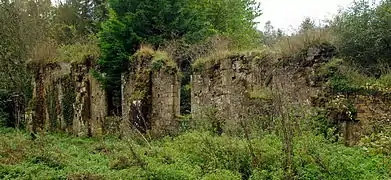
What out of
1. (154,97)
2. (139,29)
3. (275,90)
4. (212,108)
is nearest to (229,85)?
(212,108)

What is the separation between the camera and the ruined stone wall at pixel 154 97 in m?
16.2

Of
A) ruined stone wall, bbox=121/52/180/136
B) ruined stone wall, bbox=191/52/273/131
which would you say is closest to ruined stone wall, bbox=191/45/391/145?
ruined stone wall, bbox=191/52/273/131

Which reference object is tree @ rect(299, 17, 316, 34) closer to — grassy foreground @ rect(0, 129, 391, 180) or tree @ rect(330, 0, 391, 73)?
tree @ rect(330, 0, 391, 73)

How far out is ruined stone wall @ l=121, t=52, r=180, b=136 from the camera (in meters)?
16.2

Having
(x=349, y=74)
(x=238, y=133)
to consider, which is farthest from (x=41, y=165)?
(x=349, y=74)

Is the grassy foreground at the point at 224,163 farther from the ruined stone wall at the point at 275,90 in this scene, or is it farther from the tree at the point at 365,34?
the tree at the point at 365,34

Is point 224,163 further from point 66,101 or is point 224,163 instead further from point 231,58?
point 66,101

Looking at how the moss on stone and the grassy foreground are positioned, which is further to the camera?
the moss on stone

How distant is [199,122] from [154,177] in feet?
16.0

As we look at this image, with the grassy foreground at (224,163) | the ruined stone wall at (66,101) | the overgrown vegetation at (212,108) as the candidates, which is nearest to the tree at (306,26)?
the overgrown vegetation at (212,108)

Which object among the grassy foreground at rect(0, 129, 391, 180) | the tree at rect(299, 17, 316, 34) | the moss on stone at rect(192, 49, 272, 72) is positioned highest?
the tree at rect(299, 17, 316, 34)

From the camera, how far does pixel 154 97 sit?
55.4ft

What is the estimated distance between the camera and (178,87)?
658 inches

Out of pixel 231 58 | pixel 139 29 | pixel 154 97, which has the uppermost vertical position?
pixel 139 29
